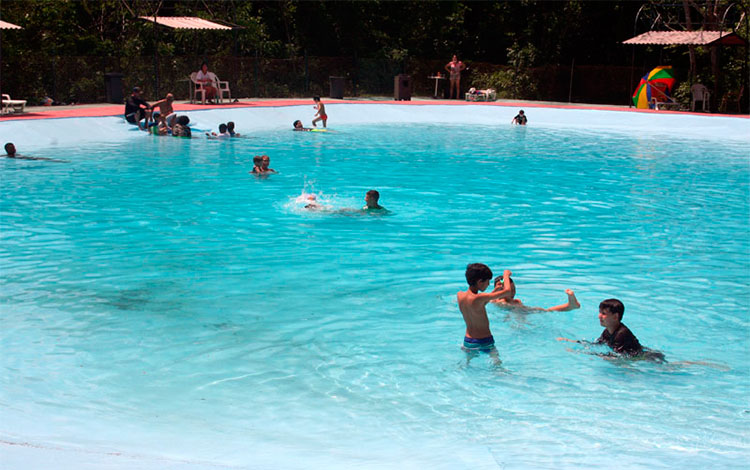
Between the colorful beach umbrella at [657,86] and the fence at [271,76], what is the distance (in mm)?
636

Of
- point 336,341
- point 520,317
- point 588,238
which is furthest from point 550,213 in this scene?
point 336,341

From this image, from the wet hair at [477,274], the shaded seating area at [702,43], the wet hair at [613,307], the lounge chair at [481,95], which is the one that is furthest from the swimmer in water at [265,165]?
the lounge chair at [481,95]

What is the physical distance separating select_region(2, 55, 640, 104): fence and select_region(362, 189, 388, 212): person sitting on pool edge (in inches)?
758

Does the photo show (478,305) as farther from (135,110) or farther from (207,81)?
(207,81)

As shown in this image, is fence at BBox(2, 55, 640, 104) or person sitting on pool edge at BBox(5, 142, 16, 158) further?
fence at BBox(2, 55, 640, 104)

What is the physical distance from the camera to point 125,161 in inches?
742

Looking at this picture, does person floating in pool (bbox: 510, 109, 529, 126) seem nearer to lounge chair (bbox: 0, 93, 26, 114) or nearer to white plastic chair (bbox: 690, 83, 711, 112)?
white plastic chair (bbox: 690, 83, 711, 112)

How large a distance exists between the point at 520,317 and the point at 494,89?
31461 mm

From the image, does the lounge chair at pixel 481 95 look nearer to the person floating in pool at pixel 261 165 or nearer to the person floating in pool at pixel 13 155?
the person floating in pool at pixel 261 165

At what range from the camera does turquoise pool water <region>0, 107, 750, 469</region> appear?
5.42 metres

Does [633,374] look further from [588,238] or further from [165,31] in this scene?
[165,31]

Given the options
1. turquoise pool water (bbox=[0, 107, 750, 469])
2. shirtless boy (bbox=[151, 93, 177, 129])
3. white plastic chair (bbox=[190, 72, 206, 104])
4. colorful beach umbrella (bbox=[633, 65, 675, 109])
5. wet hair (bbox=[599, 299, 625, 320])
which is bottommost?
turquoise pool water (bbox=[0, 107, 750, 469])

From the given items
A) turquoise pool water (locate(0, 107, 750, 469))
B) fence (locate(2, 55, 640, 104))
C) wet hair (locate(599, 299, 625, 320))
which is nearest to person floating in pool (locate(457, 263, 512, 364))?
turquoise pool water (locate(0, 107, 750, 469))

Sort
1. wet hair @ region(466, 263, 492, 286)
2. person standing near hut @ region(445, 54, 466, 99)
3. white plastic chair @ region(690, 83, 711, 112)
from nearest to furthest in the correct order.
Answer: wet hair @ region(466, 263, 492, 286) < white plastic chair @ region(690, 83, 711, 112) < person standing near hut @ region(445, 54, 466, 99)
